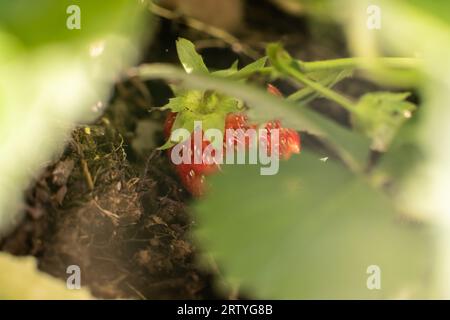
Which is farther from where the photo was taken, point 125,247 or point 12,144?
point 125,247

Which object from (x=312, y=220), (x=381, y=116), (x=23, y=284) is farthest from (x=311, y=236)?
(x=23, y=284)

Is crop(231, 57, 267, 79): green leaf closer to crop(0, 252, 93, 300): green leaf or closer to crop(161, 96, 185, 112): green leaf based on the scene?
crop(161, 96, 185, 112): green leaf

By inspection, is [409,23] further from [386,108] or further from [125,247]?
[125,247]

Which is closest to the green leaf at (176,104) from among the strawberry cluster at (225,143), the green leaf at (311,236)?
the strawberry cluster at (225,143)

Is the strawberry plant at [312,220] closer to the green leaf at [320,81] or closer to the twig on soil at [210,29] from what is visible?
the green leaf at [320,81]

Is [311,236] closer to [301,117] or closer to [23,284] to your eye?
[301,117]

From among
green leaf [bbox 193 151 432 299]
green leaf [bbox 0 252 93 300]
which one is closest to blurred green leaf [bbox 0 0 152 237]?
green leaf [bbox 0 252 93 300]

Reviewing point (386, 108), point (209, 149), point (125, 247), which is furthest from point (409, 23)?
point (125, 247)
